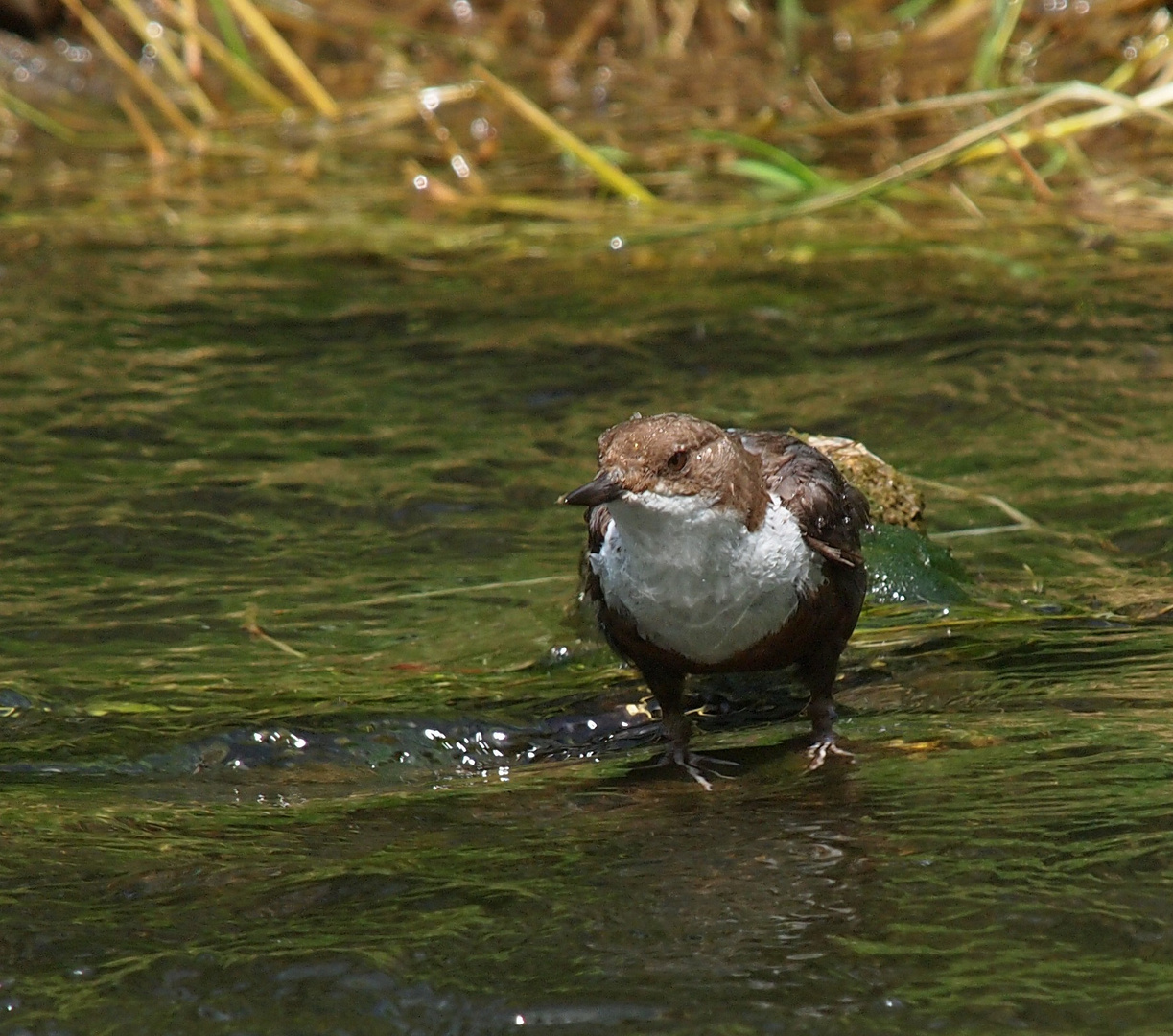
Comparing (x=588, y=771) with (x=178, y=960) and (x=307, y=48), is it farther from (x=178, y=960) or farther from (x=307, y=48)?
(x=307, y=48)

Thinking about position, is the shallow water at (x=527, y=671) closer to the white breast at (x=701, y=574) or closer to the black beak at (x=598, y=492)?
the white breast at (x=701, y=574)

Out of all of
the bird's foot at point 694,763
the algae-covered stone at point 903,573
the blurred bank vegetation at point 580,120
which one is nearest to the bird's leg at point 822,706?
the bird's foot at point 694,763

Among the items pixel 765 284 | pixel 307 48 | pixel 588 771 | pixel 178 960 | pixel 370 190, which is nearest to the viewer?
pixel 178 960

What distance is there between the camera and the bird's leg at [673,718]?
4.14m

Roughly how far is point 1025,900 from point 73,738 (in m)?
2.26

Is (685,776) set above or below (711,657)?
below

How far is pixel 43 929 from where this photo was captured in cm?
318

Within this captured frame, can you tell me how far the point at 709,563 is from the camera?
394cm

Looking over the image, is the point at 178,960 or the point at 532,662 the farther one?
the point at 532,662

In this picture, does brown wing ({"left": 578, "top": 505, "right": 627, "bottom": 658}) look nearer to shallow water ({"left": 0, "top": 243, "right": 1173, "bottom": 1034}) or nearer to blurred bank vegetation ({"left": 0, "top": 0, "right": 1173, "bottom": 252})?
shallow water ({"left": 0, "top": 243, "right": 1173, "bottom": 1034})

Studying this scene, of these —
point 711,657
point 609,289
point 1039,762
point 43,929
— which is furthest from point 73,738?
point 609,289

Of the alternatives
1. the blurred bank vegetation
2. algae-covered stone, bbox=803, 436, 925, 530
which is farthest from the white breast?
the blurred bank vegetation

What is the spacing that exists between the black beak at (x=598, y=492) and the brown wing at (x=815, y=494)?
48 cm

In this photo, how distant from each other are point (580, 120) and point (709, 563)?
271 inches
